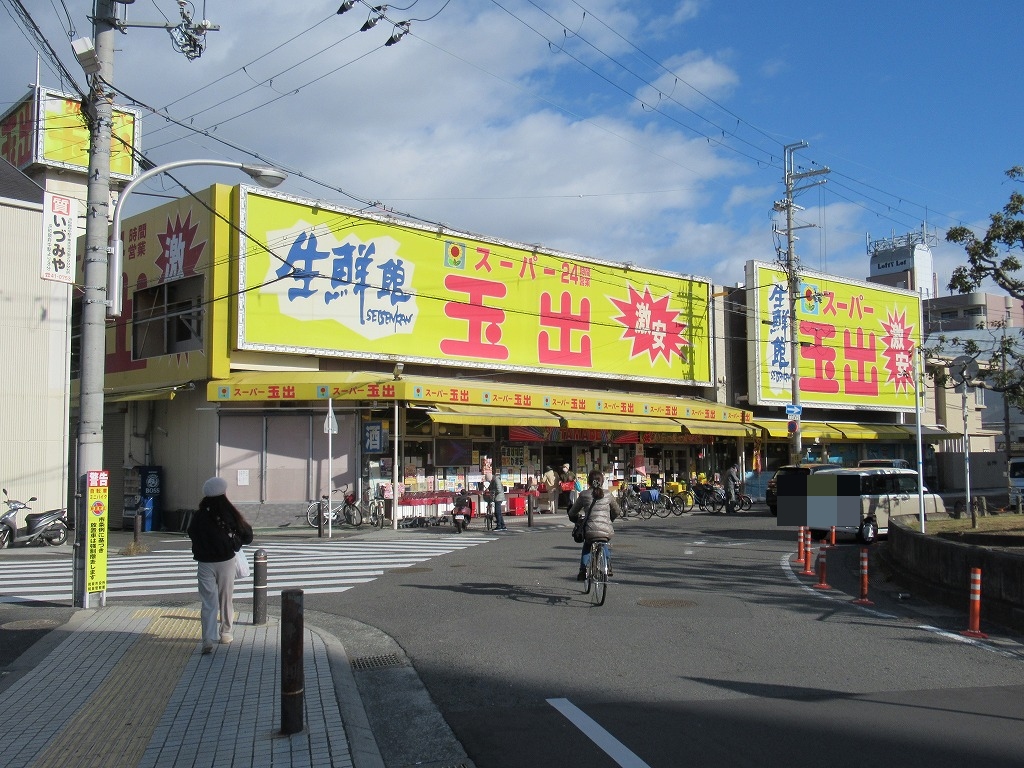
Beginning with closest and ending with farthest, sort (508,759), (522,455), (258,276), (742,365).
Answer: (508,759) < (258,276) < (522,455) < (742,365)

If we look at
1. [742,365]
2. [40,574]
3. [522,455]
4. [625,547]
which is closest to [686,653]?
[625,547]

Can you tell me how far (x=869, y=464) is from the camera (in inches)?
1196

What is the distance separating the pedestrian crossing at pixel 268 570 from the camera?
13047 millimetres

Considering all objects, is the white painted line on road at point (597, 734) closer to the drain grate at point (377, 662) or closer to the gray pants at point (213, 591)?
the drain grate at point (377, 662)

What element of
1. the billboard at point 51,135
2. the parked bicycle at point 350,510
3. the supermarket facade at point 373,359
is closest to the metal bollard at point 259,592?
the supermarket facade at point 373,359

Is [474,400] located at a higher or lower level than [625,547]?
higher

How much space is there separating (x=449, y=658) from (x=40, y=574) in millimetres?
9644

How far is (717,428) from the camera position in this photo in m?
32.4

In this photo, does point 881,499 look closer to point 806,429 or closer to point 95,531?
point 95,531

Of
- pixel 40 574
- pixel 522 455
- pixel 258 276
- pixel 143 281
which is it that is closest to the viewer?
pixel 40 574

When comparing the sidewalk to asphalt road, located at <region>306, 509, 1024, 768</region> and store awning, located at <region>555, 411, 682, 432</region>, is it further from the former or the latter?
store awning, located at <region>555, 411, 682, 432</region>

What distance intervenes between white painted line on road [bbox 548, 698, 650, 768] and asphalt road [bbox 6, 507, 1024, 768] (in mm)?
20

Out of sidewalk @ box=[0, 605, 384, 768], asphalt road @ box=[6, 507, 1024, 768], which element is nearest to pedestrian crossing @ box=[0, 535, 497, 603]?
asphalt road @ box=[6, 507, 1024, 768]

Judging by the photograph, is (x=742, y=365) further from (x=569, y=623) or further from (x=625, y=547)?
(x=569, y=623)
